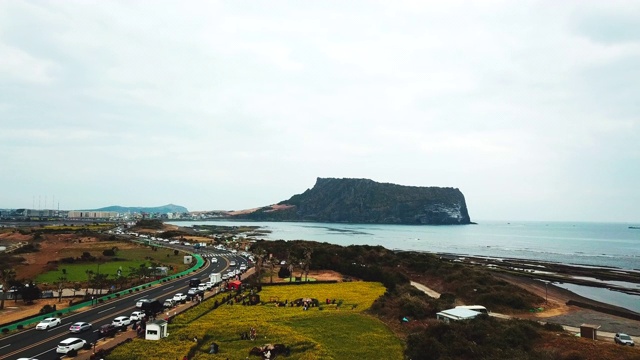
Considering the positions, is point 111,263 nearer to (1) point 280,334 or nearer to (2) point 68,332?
(2) point 68,332

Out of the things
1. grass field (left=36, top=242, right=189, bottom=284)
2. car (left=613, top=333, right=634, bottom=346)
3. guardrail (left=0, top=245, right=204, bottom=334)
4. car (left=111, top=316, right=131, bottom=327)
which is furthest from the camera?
grass field (left=36, top=242, right=189, bottom=284)

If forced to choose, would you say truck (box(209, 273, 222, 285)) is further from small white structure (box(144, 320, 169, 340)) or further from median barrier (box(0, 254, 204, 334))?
small white structure (box(144, 320, 169, 340))

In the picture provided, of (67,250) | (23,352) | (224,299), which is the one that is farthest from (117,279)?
(67,250)

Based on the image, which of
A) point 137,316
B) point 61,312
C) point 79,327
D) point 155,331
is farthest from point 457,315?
point 61,312

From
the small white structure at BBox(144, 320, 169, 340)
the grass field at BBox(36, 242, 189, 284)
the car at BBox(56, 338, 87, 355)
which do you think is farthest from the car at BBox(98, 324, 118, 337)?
the grass field at BBox(36, 242, 189, 284)

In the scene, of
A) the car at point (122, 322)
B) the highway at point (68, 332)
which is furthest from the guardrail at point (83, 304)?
the car at point (122, 322)

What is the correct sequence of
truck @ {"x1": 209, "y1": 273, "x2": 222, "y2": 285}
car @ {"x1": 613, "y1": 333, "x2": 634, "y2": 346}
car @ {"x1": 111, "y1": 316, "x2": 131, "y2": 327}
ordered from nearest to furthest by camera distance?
car @ {"x1": 613, "y1": 333, "x2": 634, "y2": 346} → car @ {"x1": 111, "y1": 316, "x2": 131, "y2": 327} → truck @ {"x1": 209, "y1": 273, "x2": 222, "y2": 285}
